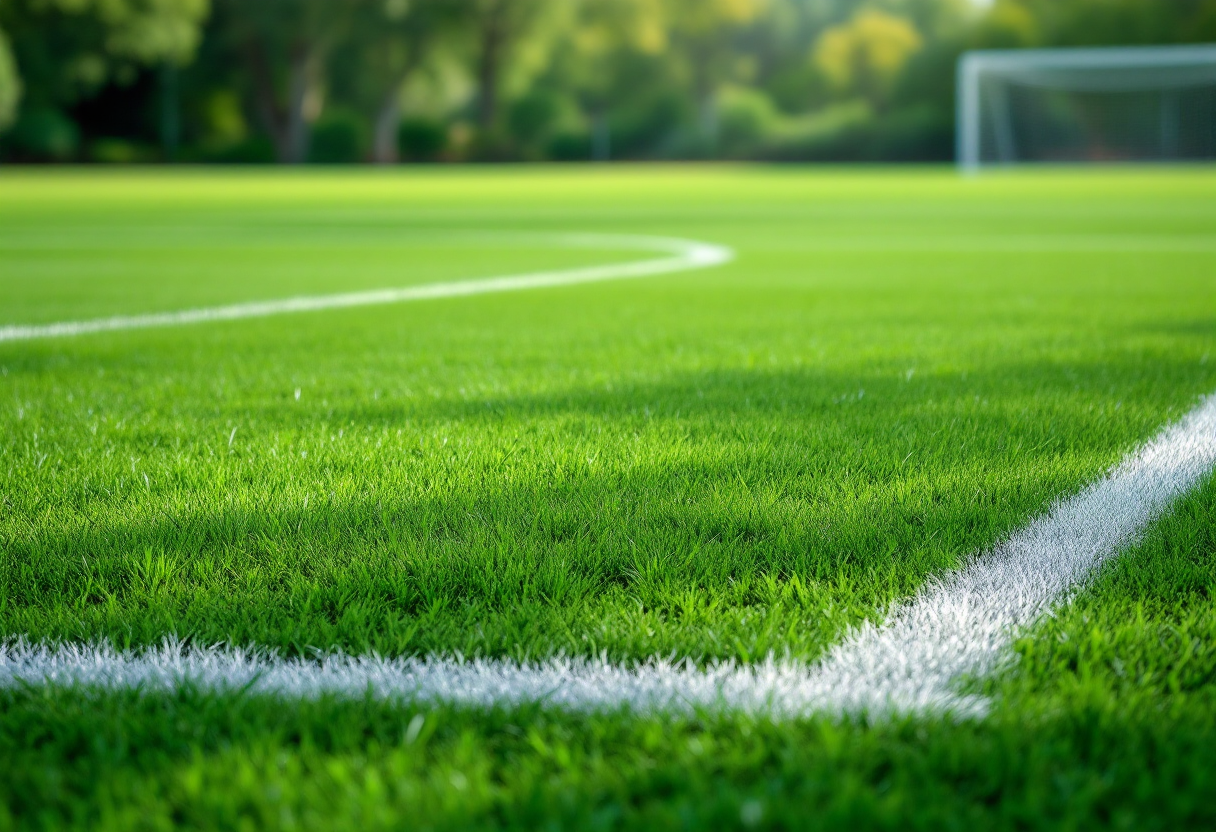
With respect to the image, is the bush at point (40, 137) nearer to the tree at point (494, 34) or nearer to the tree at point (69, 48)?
the tree at point (69, 48)

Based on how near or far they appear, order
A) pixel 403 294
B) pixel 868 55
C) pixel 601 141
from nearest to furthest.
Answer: pixel 403 294, pixel 601 141, pixel 868 55

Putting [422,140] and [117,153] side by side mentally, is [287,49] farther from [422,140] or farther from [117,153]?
[117,153]

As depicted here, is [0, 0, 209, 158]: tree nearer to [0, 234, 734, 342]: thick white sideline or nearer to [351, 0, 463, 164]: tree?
[351, 0, 463, 164]: tree

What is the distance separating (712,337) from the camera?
4836 mm

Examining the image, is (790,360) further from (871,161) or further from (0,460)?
(871,161)

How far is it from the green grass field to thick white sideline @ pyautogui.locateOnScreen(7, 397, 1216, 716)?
1.7 inches

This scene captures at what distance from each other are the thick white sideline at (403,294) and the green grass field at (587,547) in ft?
1.07

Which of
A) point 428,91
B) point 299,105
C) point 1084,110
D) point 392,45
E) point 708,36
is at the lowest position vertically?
point 1084,110

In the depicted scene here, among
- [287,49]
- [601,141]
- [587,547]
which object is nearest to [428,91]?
[287,49]

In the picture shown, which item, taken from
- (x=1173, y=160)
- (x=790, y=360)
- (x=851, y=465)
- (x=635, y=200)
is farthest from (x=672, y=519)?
(x=1173, y=160)

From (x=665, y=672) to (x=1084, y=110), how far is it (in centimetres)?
5019

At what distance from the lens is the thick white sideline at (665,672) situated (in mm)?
1492

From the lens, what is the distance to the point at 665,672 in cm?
158

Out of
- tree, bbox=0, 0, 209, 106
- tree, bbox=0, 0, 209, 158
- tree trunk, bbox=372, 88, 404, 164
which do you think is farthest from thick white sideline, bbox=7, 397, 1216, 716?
tree trunk, bbox=372, 88, 404, 164
